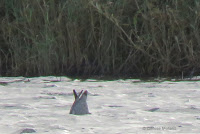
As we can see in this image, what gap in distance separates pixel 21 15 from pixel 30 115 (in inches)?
132

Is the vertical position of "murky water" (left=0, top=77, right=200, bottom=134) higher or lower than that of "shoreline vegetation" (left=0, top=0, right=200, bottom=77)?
lower

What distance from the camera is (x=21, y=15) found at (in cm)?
586

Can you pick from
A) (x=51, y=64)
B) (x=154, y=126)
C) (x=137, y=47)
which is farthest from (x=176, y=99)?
(x=51, y=64)

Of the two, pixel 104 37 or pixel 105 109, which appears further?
pixel 104 37

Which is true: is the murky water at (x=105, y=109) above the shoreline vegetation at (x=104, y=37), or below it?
below

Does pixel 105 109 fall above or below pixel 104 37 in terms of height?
below

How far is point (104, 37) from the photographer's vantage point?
18.8ft

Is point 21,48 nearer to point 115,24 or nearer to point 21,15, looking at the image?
point 21,15

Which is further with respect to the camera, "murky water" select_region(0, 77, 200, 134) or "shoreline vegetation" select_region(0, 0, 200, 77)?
"shoreline vegetation" select_region(0, 0, 200, 77)

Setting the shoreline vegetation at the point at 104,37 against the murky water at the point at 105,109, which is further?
the shoreline vegetation at the point at 104,37

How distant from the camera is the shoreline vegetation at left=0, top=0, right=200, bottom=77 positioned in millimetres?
Result: 5555

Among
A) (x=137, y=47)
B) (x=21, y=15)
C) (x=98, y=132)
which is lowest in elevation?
(x=98, y=132)

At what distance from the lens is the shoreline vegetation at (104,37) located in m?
5.55

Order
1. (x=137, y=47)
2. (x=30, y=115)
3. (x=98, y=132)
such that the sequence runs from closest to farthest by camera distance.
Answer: (x=98, y=132) < (x=30, y=115) < (x=137, y=47)
